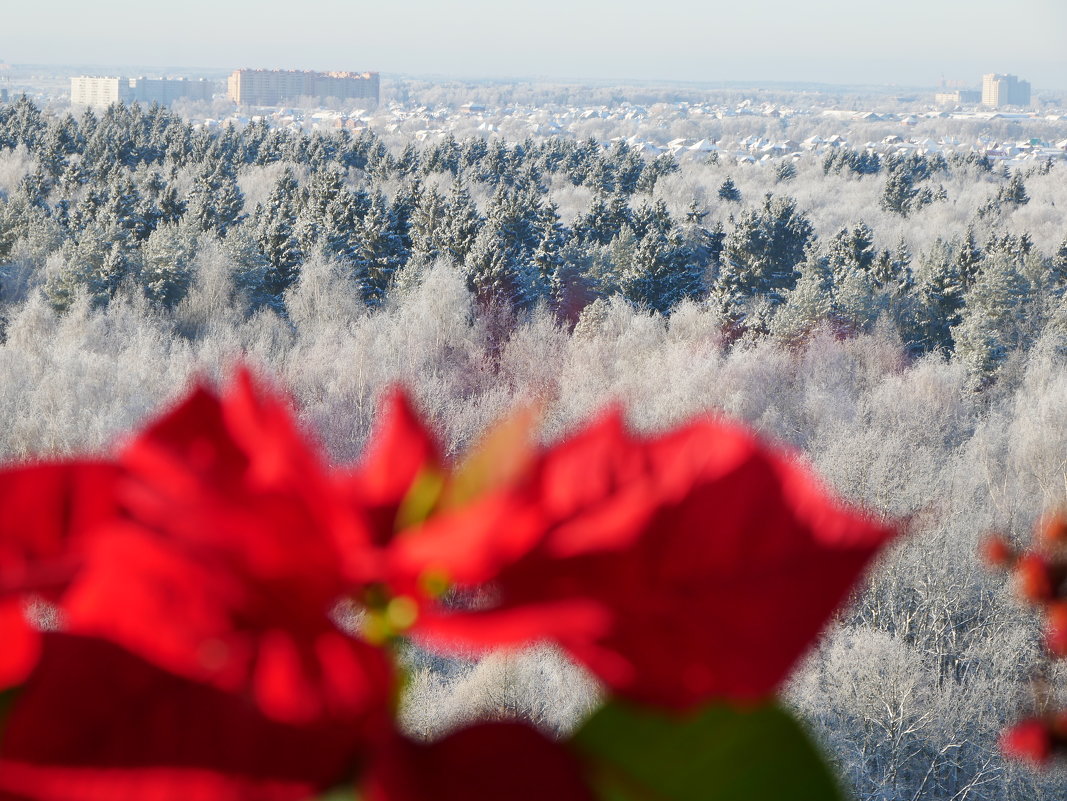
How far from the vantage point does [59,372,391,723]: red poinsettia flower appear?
0.19 m

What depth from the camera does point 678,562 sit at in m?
0.20

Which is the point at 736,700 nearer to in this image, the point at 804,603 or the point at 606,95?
the point at 804,603

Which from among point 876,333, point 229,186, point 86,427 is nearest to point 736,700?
point 86,427

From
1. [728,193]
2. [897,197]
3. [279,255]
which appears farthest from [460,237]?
[897,197]

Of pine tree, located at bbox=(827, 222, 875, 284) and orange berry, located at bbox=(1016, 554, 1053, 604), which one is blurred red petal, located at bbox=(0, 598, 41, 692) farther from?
pine tree, located at bbox=(827, 222, 875, 284)

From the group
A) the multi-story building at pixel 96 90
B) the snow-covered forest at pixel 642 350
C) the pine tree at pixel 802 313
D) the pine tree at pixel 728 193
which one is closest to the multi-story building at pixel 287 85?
the multi-story building at pixel 96 90

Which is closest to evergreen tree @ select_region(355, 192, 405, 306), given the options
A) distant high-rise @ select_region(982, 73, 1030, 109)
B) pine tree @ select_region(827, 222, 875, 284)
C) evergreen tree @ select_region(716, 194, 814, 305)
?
evergreen tree @ select_region(716, 194, 814, 305)

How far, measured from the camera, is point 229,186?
1700 centimetres

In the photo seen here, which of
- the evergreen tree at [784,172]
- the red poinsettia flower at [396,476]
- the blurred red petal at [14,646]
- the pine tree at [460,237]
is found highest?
the evergreen tree at [784,172]

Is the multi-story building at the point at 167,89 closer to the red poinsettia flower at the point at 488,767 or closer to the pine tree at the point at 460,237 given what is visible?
the pine tree at the point at 460,237

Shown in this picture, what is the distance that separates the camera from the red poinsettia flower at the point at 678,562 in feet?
0.65

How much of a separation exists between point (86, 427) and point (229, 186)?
27.2 ft

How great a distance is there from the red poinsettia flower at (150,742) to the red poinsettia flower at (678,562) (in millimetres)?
33

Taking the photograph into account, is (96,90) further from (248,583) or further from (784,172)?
(248,583)
